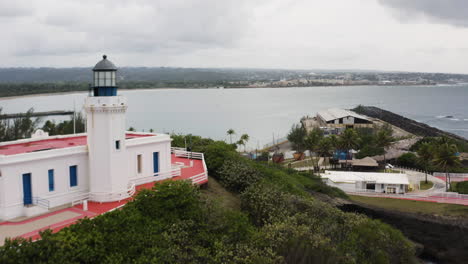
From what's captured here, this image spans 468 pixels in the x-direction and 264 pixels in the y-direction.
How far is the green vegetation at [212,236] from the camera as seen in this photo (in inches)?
505

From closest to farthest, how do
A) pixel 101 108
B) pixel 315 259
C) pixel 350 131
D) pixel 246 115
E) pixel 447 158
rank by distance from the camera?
pixel 315 259, pixel 101 108, pixel 447 158, pixel 350 131, pixel 246 115

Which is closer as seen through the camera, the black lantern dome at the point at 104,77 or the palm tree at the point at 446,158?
the black lantern dome at the point at 104,77

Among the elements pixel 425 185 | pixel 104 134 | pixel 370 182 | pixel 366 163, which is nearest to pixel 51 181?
pixel 104 134

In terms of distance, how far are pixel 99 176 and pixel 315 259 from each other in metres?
10.8

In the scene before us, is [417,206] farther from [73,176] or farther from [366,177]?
[73,176]

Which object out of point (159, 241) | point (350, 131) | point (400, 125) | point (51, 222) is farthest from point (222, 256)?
point (400, 125)

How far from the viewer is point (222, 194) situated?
24.0 m

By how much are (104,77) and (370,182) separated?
2567 cm

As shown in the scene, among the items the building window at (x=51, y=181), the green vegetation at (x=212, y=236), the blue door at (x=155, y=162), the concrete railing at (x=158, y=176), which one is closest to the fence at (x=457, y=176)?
the green vegetation at (x=212, y=236)

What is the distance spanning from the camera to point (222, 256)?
14438mm

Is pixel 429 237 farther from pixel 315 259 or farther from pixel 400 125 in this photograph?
pixel 400 125

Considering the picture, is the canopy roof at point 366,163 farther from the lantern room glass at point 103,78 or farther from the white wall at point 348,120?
the white wall at point 348,120

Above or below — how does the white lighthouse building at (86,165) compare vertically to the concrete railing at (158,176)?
above

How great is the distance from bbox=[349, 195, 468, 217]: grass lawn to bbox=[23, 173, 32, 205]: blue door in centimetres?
2534
